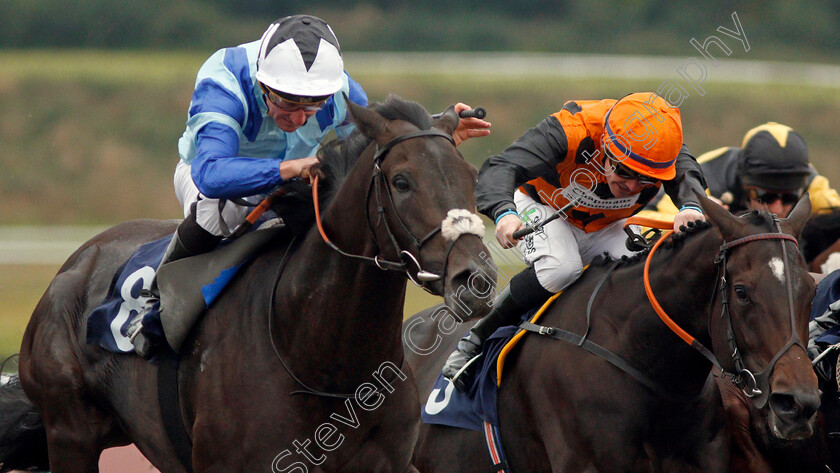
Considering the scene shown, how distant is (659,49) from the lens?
108 feet

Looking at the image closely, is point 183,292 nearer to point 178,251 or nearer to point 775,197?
point 178,251

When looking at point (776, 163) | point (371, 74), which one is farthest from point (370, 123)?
point (371, 74)

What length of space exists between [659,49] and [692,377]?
1176 inches

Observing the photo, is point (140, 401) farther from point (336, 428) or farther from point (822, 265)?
point (822, 265)

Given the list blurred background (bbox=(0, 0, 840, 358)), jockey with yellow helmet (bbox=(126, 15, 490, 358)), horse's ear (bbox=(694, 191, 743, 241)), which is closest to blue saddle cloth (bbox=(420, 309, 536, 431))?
jockey with yellow helmet (bbox=(126, 15, 490, 358))

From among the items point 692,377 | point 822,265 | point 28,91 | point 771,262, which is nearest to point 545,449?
point 692,377

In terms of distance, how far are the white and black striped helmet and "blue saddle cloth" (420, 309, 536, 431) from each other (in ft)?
4.68

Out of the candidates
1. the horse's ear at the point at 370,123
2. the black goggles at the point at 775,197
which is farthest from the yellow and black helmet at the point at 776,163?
the horse's ear at the point at 370,123

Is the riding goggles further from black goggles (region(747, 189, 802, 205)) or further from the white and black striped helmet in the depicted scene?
black goggles (region(747, 189, 802, 205))

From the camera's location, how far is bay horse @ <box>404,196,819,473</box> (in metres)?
3.69

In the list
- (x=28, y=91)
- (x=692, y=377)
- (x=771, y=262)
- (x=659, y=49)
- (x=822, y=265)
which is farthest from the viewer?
(x=659, y=49)

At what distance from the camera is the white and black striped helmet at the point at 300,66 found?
412 centimetres

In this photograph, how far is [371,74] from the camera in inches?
1033

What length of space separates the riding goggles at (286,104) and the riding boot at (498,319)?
119 centimetres
